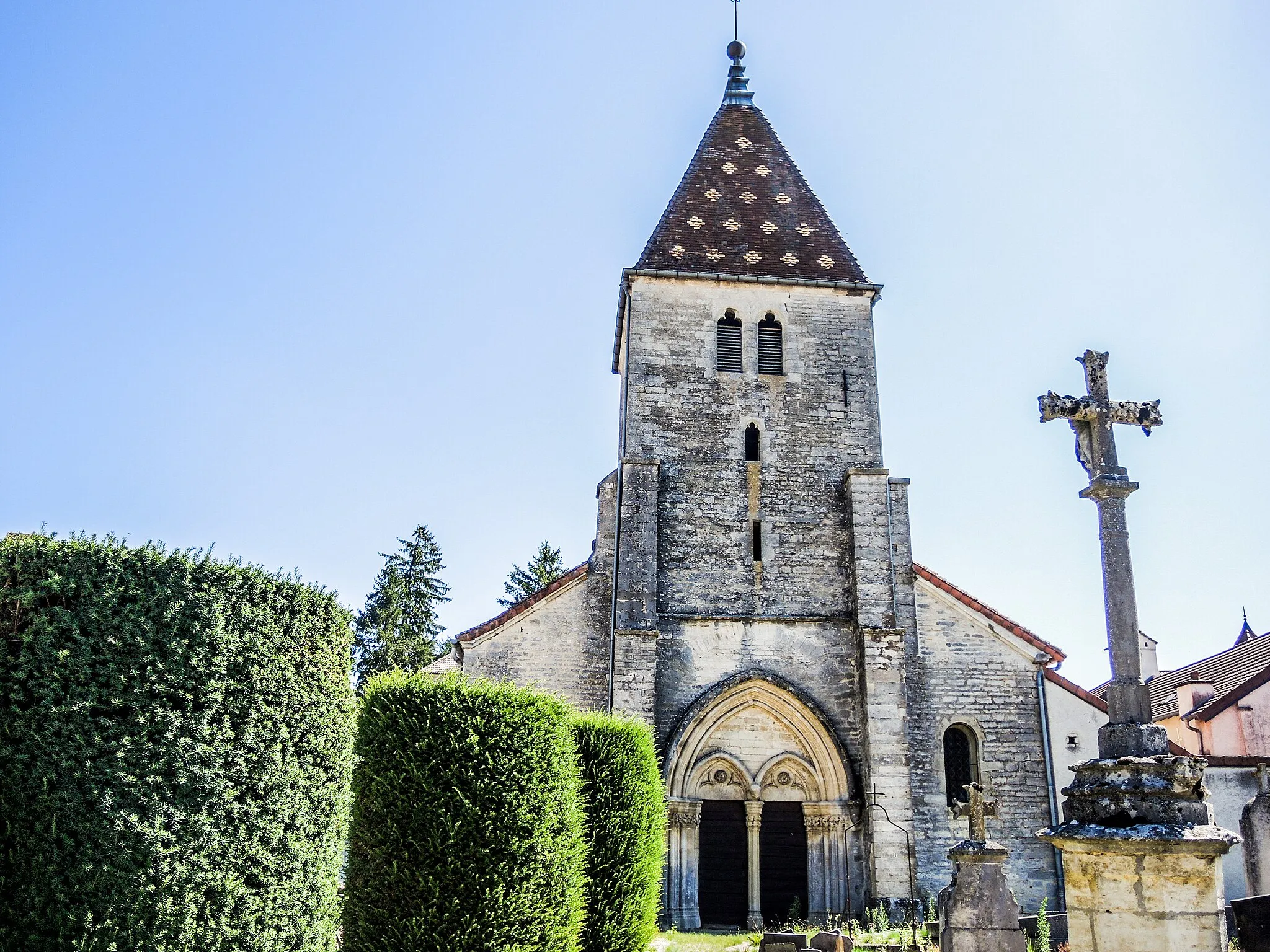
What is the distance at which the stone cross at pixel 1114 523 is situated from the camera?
267 inches

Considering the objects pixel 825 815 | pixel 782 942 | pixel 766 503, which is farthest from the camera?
pixel 766 503

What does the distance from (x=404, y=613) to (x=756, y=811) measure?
2889 centimetres

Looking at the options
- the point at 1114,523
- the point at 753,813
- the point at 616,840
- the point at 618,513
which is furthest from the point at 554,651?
the point at 1114,523

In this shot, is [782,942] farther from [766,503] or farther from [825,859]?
[766,503]

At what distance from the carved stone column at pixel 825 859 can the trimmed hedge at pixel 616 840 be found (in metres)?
5.15

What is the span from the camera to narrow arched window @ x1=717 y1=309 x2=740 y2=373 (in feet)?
61.6

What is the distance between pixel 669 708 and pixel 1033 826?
21.1 ft

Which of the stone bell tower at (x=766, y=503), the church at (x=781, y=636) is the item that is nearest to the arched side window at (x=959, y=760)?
the church at (x=781, y=636)

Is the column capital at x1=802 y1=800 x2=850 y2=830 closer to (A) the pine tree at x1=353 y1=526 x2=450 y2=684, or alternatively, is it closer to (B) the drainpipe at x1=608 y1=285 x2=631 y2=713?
(B) the drainpipe at x1=608 y1=285 x2=631 y2=713

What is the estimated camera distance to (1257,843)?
11367 mm

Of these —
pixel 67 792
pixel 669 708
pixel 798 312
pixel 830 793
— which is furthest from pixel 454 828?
pixel 798 312

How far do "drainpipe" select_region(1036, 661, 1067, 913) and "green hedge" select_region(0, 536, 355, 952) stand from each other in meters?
13.2

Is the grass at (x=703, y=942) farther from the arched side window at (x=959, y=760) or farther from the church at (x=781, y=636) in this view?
the arched side window at (x=959, y=760)

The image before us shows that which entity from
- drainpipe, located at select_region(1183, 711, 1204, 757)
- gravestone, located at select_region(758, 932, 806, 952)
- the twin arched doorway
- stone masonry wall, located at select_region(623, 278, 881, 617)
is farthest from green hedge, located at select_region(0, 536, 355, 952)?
drainpipe, located at select_region(1183, 711, 1204, 757)
